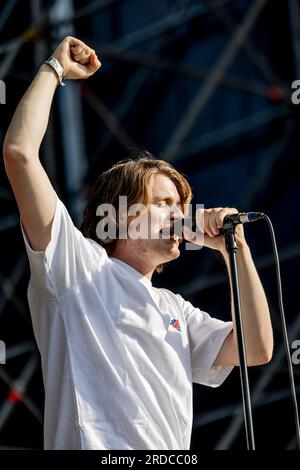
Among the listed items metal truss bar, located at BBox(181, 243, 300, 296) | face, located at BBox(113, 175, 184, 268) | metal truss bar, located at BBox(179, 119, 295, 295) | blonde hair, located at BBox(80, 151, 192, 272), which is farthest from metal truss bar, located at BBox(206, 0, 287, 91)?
face, located at BBox(113, 175, 184, 268)

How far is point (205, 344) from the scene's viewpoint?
199cm

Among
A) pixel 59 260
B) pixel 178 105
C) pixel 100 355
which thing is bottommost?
pixel 100 355

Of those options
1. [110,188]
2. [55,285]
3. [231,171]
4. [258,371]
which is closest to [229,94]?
[231,171]

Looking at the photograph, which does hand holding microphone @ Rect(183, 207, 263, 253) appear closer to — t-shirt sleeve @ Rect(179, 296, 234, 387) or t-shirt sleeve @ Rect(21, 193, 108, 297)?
t-shirt sleeve @ Rect(179, 296, 234, 387)

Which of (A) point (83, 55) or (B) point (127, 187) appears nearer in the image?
(A) point (83, 55)

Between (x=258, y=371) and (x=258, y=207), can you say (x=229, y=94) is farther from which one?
(x=258, y=371)

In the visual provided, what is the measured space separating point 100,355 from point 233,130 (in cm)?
294

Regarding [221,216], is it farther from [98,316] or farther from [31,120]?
[31,120]

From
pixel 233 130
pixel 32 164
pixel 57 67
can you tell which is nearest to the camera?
pixel 32 164

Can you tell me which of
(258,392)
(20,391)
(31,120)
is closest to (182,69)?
(258,392)

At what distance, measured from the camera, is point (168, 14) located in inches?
182
